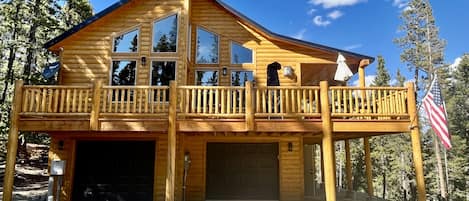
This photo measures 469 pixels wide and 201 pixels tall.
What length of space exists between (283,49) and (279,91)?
3.28 m

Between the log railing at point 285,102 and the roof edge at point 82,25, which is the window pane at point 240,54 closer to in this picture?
the log railing at point 285,102

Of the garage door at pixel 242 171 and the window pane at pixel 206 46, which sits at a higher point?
the window pane at pixel 206 46

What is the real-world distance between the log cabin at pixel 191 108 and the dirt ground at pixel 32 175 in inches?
176

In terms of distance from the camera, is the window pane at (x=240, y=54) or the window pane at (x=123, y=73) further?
the window pane at (x=240, y=54)

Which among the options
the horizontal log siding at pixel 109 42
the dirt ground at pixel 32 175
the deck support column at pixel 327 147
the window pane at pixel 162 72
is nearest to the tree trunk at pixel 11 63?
→ the dirt ground at pixel 32 175

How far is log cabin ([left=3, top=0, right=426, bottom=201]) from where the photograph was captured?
27.0 feet

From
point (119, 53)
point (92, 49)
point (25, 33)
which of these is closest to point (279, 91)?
point (119, 53)

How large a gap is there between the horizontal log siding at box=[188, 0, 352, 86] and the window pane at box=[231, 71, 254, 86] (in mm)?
136

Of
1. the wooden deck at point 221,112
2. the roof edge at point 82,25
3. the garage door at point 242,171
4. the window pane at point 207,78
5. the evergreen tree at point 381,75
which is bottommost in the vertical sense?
the garage door at point 242,171

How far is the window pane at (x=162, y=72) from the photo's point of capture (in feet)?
34.2

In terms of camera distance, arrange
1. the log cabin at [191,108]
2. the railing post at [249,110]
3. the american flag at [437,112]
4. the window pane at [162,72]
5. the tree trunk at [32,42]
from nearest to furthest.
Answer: the american flag at [437,112] < the railing post at [249,110] < the log cabin at [191,108] < the window pane at [162,72] < the tree trunk at [32,42]

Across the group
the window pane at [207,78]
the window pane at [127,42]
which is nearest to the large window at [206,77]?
the window pane at [207,78]

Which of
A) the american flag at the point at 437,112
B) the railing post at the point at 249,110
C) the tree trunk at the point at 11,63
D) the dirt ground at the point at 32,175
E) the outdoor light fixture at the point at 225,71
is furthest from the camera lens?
the tree trunk at the point at 11,63

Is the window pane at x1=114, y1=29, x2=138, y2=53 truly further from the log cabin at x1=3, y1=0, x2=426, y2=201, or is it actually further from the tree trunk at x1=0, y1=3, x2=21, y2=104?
the tree trunk at x1=0, y1=3, x2=21, y2=104
